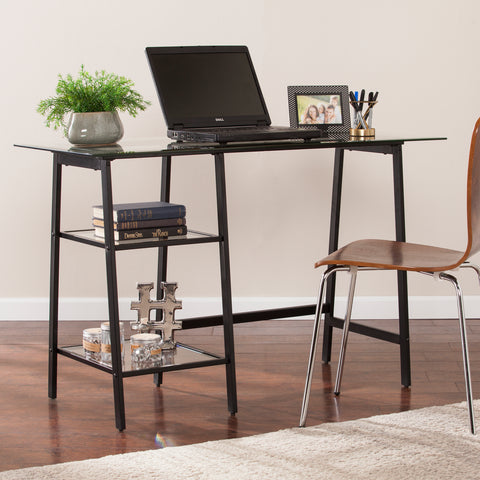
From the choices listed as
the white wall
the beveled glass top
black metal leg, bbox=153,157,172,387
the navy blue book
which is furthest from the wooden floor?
the beveled glass top

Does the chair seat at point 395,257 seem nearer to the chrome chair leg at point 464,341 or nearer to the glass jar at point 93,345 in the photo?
the chrome chair leg at point 464,341

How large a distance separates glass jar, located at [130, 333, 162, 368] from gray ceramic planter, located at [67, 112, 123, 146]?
0.58 metres

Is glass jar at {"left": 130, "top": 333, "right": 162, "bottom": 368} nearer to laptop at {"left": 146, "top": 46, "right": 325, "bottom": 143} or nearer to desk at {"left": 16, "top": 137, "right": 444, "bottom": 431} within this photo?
desk at {"left": 16, "top": 137, "right": 444, "bottom": 431}

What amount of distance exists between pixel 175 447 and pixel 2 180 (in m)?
1.77

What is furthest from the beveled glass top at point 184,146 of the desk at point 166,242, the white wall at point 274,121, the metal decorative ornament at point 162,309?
the white wall at point 274,121

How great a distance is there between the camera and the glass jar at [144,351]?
8.36 feet

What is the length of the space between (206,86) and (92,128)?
427mm

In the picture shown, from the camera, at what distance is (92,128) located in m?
2.54

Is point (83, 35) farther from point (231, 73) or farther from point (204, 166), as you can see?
point (231, 73)

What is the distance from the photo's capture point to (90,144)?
2.55 m

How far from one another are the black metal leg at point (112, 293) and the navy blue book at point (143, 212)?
3.3 inches

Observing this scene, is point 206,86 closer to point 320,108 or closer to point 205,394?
point 320,108

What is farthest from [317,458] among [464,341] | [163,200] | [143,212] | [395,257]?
[163,200]

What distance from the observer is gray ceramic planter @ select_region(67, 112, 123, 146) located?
2533mm
